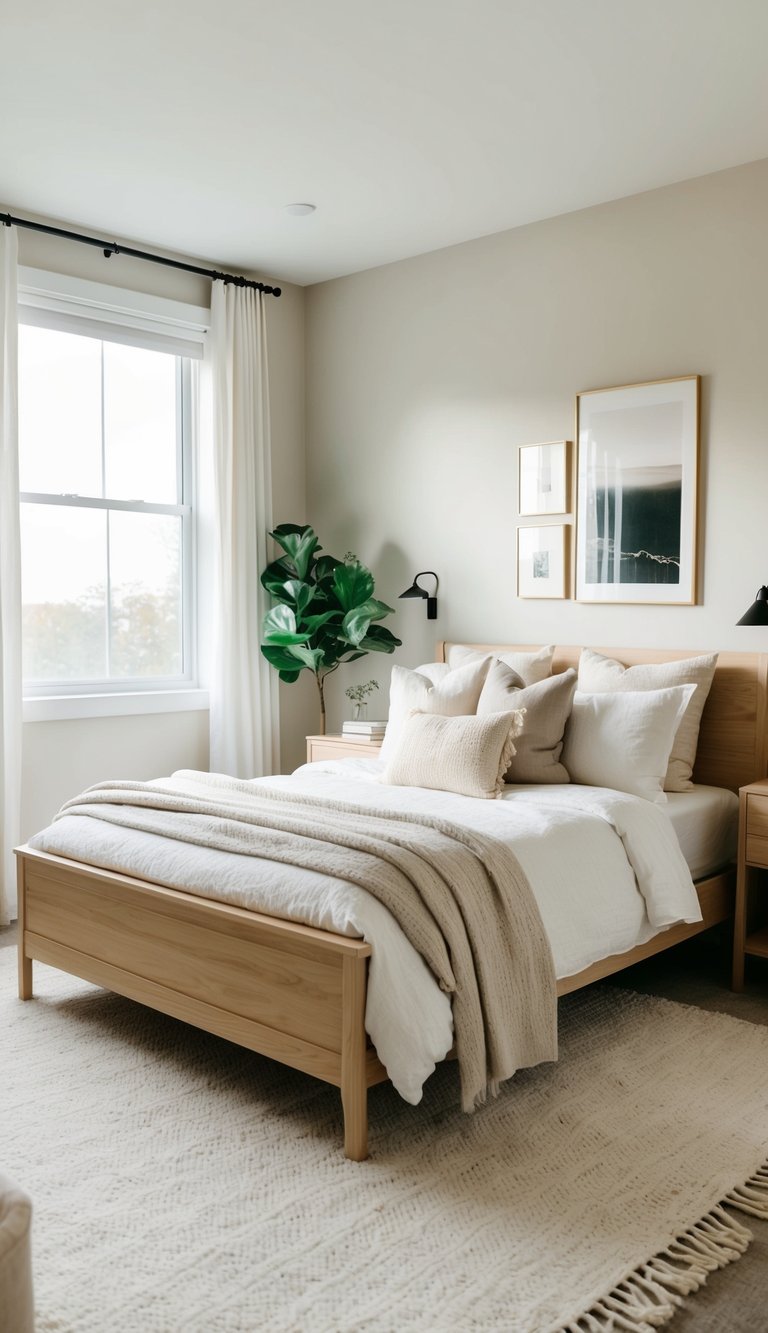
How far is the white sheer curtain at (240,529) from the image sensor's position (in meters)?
5.00

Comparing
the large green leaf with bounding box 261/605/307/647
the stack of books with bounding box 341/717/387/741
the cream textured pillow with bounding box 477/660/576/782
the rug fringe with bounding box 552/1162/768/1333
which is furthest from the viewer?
the large green leaf with bounding box 261/605/307/647

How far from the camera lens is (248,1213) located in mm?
2152

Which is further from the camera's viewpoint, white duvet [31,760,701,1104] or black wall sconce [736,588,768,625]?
black wall sconce [736,588,768,625]

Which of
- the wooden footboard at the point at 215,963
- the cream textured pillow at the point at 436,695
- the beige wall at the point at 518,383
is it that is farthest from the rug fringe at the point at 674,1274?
the beige wall at the point at 518,383

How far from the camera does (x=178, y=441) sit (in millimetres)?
5043

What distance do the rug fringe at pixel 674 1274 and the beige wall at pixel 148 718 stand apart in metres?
3.11

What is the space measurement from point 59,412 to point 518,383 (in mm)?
1938

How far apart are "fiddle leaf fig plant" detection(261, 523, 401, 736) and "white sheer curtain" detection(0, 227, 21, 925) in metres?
1.16

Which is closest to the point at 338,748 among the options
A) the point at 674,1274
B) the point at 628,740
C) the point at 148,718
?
the point at 148,718

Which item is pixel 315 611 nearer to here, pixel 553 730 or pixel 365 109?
pixel 553 730

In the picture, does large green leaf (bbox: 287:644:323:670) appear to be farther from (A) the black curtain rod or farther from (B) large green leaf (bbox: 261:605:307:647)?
(A) the black curtain rod

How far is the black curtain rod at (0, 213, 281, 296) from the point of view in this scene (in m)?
4.27

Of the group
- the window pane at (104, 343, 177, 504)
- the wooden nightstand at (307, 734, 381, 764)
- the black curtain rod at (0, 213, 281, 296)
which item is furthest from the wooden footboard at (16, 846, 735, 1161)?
the black curtain rod at (0, 213, 281, 296)

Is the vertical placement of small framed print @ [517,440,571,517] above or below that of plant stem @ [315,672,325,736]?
above
